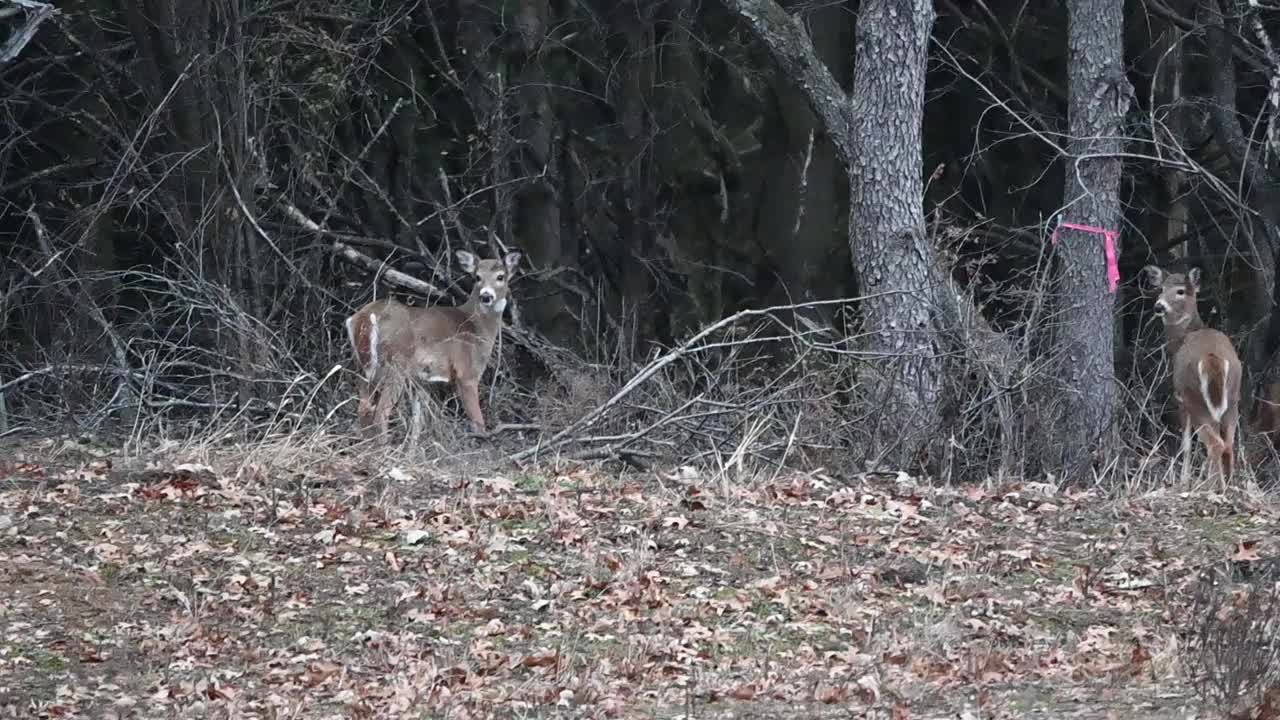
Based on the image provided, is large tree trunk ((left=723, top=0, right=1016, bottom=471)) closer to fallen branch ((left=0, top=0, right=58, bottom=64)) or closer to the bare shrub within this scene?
fallen branch ((left=0, top=0, right=58, bottom=64))

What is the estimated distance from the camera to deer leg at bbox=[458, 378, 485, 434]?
13.6 metres

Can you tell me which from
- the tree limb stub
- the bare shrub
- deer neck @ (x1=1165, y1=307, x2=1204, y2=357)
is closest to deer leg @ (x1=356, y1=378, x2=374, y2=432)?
the tree limb stub

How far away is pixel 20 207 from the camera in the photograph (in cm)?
1622

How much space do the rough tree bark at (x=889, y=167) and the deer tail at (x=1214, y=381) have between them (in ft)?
7.55

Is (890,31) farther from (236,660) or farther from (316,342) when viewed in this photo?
(236,660)

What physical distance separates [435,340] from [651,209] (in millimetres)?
5458

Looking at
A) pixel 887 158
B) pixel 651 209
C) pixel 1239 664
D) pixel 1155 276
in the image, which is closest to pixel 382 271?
pixel 887 158

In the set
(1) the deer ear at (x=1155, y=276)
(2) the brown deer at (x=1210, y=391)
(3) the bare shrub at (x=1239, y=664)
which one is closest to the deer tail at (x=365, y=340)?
(2) the brown deer at (x=1210, y=391)

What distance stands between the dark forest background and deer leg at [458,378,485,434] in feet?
1.01

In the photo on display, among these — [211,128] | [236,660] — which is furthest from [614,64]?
[236,660]

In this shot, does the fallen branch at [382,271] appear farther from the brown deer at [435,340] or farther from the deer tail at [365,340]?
the deer tail at [365,340]

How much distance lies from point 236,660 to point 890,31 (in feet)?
23.2

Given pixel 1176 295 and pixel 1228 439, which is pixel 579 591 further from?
pixel 1176 295

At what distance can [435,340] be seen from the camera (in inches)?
557
